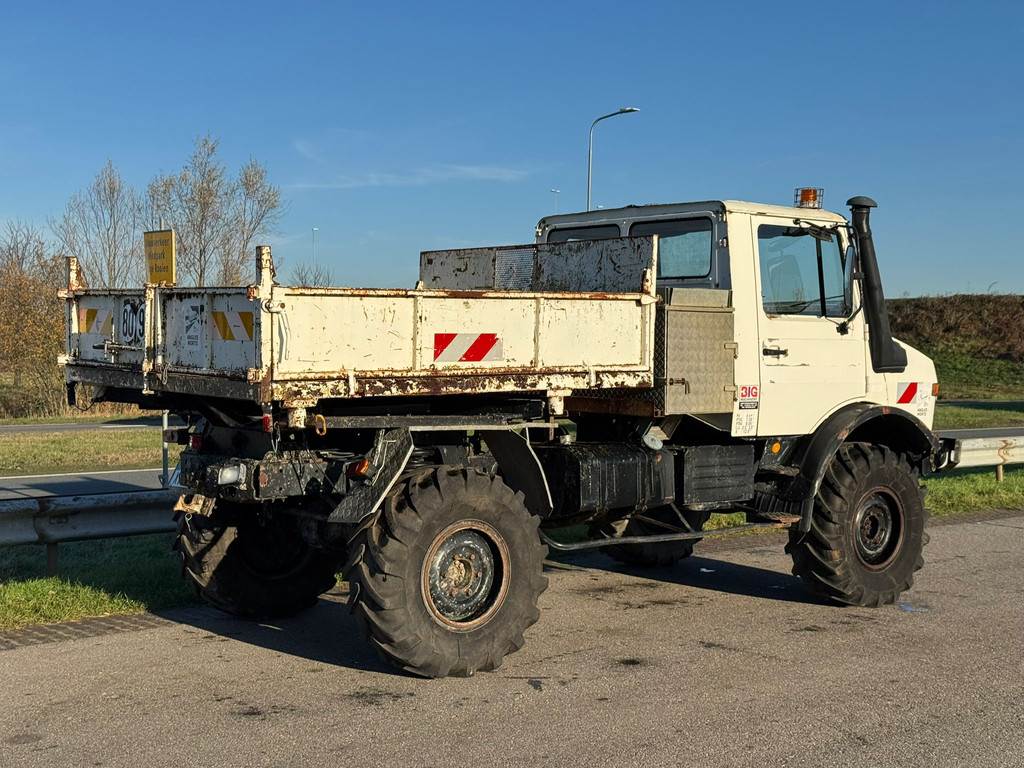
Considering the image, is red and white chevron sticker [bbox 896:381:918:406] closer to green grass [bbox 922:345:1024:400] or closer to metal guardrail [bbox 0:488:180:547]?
metal guardrail [bbox 0:488:180:547]

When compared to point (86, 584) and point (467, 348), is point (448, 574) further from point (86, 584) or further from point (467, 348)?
point (86, 584)

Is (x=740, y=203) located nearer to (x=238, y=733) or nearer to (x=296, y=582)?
(x=296, y=582)

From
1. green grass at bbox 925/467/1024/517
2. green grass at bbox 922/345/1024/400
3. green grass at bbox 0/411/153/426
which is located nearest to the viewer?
green grass at bbox 925/467/1024/517

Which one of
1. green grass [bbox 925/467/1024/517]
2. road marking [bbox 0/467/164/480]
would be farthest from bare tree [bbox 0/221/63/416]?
green grass [bbox 925/467/1024/517]

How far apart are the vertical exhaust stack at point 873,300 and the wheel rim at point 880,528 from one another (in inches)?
37.3

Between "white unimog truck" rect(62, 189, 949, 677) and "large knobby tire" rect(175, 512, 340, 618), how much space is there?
0.02 meters

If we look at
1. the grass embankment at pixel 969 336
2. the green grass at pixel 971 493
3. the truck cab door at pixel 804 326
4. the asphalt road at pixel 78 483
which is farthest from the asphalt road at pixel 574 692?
the grass embankment at pixel 969 336

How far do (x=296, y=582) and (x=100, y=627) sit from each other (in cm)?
123

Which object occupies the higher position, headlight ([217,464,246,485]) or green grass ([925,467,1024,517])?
headlight ([217,464,246,485])

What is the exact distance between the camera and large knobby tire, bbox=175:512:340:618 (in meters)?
7.09

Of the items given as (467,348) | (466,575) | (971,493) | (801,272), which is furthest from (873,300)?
(971,493)

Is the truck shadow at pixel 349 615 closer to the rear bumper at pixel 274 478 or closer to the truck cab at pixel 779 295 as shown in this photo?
the rear bumper at pixel 274 478

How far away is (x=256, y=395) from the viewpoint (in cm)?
558

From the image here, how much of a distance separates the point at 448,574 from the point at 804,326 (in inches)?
130
